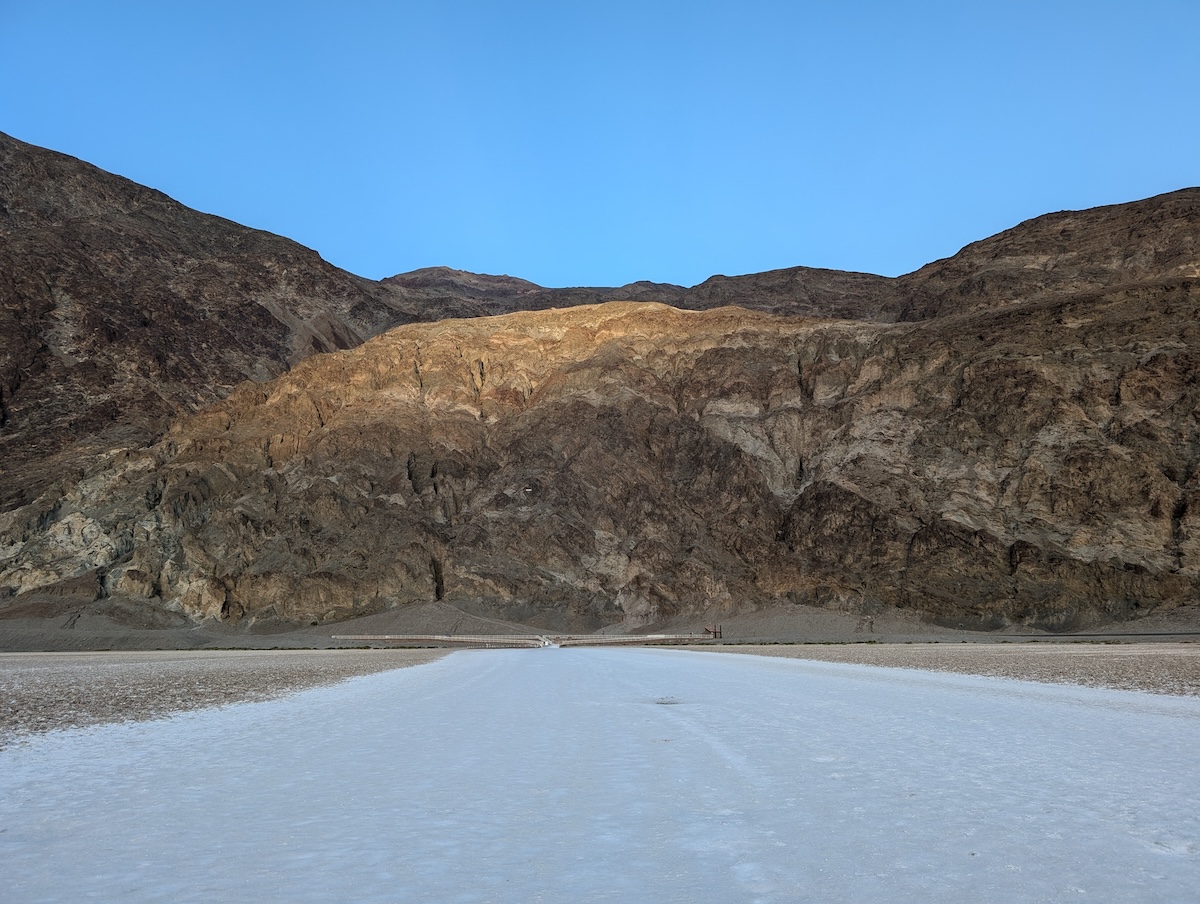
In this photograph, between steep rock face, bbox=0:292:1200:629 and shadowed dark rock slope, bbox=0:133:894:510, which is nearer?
steep rock face, bbox=0:292:1200:629

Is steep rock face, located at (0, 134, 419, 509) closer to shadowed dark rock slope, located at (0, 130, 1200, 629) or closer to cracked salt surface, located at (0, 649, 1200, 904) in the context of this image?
shadowed dark rock slope, located at (0, 130, 1200, 629)

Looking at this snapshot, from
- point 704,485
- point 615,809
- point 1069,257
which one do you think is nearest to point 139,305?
point 704,485

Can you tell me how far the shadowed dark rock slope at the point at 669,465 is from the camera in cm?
6925

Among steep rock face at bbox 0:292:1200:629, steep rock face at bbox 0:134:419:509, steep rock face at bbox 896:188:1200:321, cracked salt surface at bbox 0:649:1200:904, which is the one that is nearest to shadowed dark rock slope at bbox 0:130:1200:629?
steep rock face at bbox 0:292:1200:629

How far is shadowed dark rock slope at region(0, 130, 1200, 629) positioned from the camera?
69250mm

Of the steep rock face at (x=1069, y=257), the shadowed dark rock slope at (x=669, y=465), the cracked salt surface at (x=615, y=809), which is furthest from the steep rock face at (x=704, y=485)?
the cracked salt surface at (x=615, y=809)

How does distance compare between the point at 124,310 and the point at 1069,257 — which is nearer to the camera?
the point at 1069,257

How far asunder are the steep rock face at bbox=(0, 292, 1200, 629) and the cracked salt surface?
60.9 m

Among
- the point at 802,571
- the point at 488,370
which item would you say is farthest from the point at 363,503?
the point at 802,571

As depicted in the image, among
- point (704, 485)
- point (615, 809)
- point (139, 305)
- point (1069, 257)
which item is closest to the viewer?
point (615, 809)

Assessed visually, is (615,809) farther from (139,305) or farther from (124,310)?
(139,305)

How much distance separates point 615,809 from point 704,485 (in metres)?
76.4

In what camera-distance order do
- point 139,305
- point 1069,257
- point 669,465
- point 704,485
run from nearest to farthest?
point 704,485, point 669,465, point 1069,257, point 139,305

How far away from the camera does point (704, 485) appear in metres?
82.5
